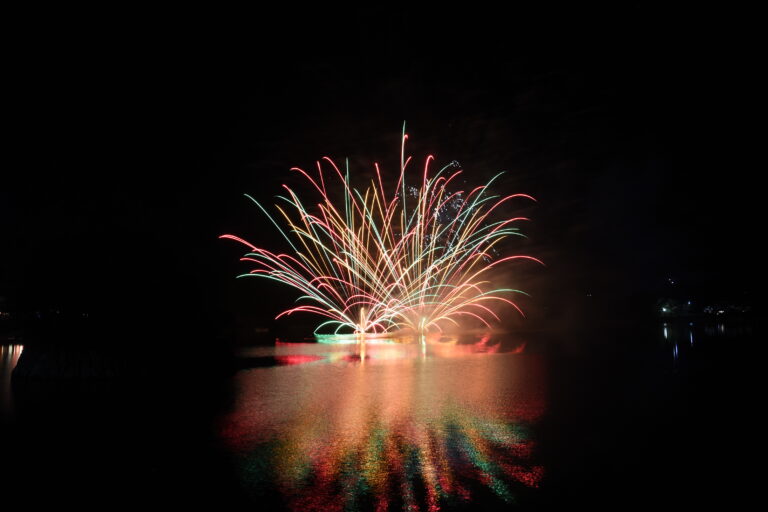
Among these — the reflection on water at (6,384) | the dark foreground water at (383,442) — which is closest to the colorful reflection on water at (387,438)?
→ the dark foreground water at (383,442)

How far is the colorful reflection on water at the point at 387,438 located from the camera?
5113 millimetres

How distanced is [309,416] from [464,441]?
2.79m

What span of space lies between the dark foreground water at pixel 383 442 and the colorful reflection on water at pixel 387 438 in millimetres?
30

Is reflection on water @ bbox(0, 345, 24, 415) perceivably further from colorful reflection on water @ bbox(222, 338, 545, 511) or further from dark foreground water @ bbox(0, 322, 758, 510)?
colorful reflection on water @ bbox(222, 338, 545, 511)

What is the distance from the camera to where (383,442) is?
6.84 m

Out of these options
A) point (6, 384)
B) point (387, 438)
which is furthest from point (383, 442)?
point (6, 384)

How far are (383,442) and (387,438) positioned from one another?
0.70ft

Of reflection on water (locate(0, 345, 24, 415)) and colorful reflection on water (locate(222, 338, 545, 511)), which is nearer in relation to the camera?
colorful reflection on water (locate(222, 338, 545, 511))

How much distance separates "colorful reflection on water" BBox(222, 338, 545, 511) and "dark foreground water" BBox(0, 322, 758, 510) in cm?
3

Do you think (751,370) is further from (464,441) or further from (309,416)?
(309,416)

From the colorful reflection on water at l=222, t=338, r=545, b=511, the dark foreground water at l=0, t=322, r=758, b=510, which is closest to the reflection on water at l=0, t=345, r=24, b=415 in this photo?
the dark foreground water at l=0, t=322, r=758, b=510

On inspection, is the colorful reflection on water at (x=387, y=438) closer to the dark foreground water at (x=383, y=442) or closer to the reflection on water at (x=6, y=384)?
the dark foreground water at (x=383, y=442)

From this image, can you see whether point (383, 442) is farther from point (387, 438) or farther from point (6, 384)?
point (6, 384)

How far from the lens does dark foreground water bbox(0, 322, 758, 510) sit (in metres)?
5.10
